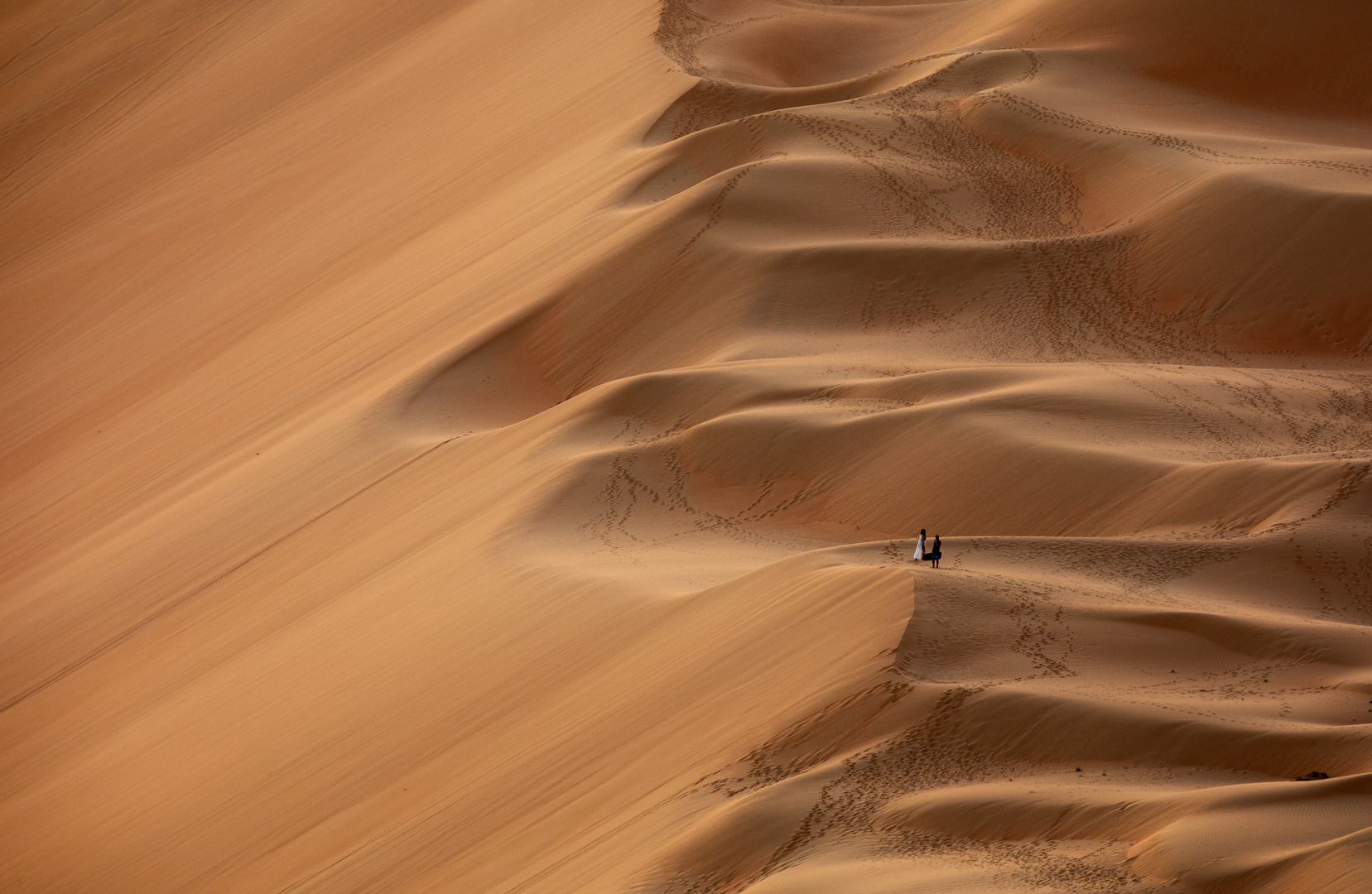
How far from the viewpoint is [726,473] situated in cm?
1073

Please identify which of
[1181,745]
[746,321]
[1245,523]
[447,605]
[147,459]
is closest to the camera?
[1181,745]

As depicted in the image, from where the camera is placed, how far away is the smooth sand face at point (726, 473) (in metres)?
6.91

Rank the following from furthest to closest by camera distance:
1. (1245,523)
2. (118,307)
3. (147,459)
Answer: (118,307)
(147,459)
(1245,523)

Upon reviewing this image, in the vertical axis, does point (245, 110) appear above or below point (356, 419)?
above

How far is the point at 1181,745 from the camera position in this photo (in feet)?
22.0

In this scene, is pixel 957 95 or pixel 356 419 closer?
pixel 356 419

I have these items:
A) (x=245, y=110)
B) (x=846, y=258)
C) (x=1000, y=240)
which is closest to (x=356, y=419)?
(x=846, y=258)

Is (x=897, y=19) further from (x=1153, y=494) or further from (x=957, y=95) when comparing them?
(x=1153, y=494)

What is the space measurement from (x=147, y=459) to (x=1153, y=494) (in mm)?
9541

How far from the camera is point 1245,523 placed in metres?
9.14

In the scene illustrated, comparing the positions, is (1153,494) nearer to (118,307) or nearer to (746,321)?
(746,321)

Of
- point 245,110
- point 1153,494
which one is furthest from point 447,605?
point 245,110

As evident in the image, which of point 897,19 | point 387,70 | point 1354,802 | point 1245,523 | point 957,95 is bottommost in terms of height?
point 1354,802

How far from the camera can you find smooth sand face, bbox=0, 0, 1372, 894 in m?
6.91
